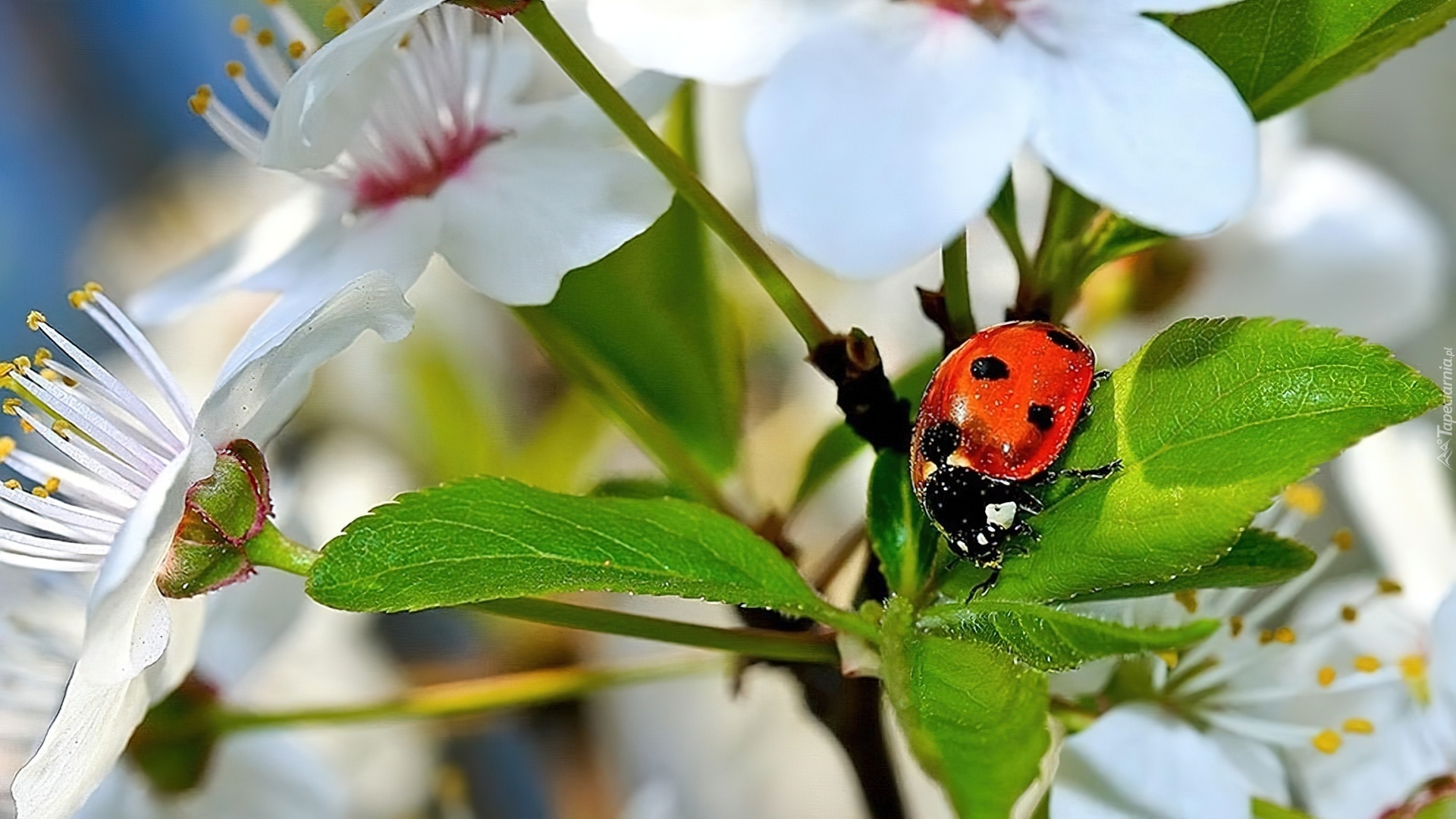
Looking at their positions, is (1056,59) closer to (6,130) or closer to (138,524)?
(138,524)

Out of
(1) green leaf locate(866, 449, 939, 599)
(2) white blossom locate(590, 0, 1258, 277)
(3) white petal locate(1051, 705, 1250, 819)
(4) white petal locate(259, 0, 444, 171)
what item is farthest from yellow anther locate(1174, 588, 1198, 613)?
(4) white petal locate(259, 0, 444, 171)

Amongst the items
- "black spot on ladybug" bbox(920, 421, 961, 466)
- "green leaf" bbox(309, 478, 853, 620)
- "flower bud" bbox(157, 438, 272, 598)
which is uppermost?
"flower bud" bbox(157, 438, 272, 598)

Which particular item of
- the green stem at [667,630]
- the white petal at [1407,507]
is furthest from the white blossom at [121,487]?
the white petal at [1407,507]

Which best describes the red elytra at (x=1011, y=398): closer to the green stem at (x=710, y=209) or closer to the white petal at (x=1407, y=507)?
the green stem at (x=710, y=209)

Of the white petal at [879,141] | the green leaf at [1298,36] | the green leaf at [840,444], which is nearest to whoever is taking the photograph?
the white petal at [879,141]

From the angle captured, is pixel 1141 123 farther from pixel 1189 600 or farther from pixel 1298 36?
pixel 1189 600

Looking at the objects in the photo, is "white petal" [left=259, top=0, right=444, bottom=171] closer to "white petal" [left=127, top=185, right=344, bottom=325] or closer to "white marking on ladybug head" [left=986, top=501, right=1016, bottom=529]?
"white petal" [left=127, top=185, right=344, bottom=325]

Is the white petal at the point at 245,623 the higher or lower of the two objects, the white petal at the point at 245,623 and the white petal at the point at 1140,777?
the higher
